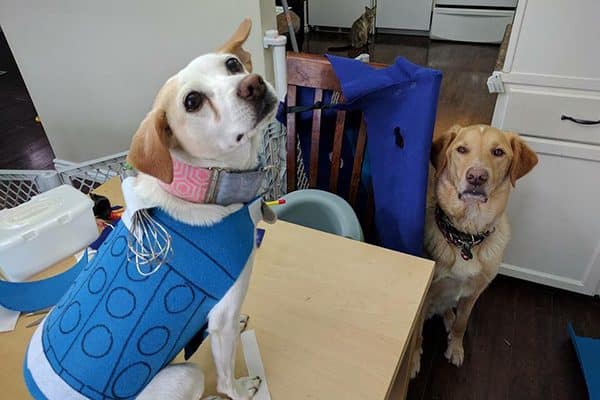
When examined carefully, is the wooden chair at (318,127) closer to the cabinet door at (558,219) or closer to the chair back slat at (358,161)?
the chair back slat at (358,161)

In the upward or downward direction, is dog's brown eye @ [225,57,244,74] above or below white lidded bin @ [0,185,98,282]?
above

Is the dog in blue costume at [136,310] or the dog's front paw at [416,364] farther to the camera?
the dog's front paw at [416,364]

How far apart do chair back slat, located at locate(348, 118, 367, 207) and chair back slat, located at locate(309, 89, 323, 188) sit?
12 cm

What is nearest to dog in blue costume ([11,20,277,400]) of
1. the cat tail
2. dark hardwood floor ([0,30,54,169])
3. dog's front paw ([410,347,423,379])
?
dog's front paw ([410,347,423,379])

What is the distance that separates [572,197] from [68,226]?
5.16 ft

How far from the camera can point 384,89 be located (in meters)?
1.06

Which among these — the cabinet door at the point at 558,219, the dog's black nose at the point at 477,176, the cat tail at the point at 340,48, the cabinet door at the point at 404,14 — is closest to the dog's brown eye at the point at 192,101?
the dog's black nose at the point at 477,176

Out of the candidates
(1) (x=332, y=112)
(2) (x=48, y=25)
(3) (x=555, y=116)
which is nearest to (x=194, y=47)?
(1) (x=332, y=112)

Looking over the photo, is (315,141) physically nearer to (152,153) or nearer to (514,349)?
(152,153)

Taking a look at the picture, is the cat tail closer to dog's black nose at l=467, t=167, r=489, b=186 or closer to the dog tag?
dog's black nose at l=467, t=167, r=489, b=186

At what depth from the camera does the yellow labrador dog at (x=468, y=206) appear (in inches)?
44.5

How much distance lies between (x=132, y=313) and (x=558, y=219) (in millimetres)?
1497

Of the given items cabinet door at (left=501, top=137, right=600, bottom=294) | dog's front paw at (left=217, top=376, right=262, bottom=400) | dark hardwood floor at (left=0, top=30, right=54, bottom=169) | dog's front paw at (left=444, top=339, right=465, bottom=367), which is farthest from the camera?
dark hardwood floor at (left=0, top=30, right=54, bottom=169)

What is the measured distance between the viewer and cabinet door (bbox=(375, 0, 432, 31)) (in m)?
4.99
